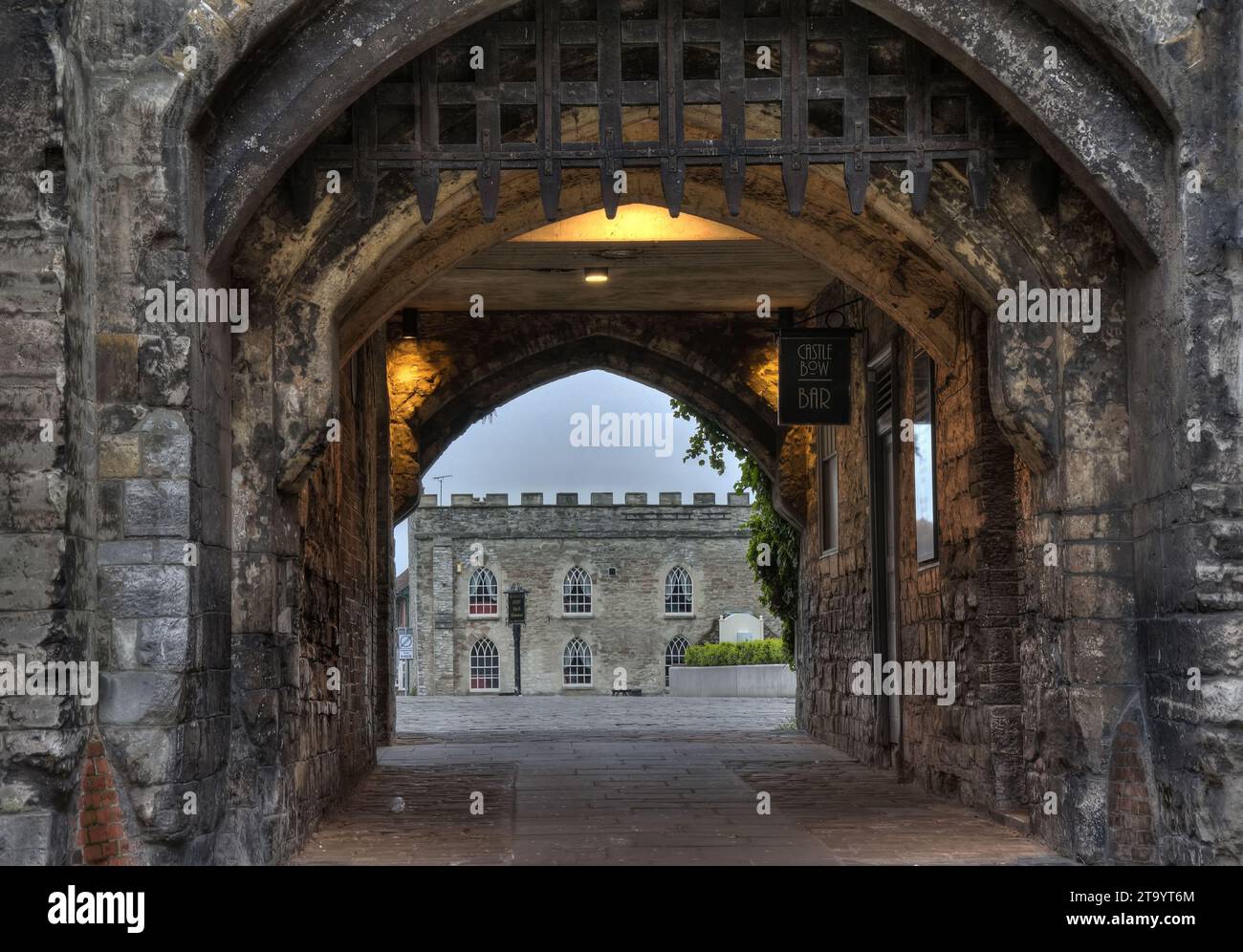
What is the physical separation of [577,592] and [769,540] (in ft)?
74.1

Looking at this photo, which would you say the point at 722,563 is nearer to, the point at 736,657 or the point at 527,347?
the point at 736,657

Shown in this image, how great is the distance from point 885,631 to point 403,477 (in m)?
5.43

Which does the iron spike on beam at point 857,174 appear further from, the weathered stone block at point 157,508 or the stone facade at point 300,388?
the weathered stone block at point 157,508

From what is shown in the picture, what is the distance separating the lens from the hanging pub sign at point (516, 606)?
37.8 m

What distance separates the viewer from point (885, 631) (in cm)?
1149

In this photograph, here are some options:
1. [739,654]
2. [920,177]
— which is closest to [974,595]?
[920,177]

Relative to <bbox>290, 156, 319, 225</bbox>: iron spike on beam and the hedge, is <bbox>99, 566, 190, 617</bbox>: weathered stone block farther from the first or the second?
the hedge

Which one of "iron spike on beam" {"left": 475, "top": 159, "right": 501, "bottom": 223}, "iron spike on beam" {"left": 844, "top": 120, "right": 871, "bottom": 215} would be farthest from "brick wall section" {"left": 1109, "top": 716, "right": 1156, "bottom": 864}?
"iron spike on beam" {"left": 475, "top": 159, "right": 501, "bottom": 223}

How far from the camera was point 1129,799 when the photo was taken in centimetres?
634

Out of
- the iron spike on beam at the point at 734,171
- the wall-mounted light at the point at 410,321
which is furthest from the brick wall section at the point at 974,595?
the wall-mounted light at the point at 410,321

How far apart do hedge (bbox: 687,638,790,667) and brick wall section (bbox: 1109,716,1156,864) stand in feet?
71.0

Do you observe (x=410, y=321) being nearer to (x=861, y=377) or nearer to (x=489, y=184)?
(x=861, y=377)

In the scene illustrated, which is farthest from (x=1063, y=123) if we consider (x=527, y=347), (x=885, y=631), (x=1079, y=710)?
(x=527, y=347)

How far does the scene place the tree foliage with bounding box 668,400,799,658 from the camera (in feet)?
51.7
